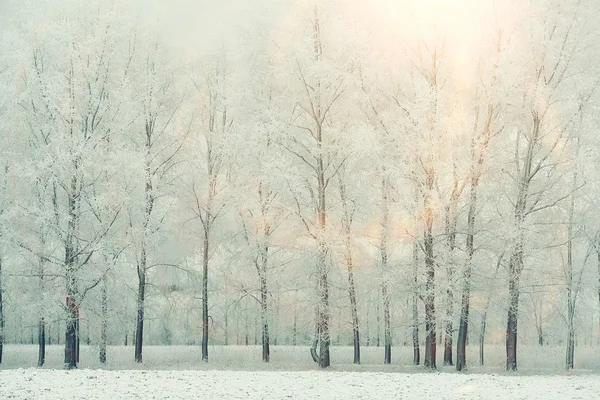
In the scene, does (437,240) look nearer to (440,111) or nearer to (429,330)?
(429,330)

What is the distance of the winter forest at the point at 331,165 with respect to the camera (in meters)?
21.7

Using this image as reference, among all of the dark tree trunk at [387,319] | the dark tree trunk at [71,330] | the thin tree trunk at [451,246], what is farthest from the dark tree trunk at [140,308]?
the thin tree trunk at [451,246]

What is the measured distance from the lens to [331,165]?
82.5 ft

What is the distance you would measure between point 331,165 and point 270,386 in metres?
11.8

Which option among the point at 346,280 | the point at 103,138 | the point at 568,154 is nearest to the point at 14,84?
the point at 103,138

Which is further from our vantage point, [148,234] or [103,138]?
[148,234]

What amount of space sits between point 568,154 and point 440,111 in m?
5.44

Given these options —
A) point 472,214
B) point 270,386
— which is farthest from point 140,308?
point 472,214

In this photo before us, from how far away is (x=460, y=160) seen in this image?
71.2ft

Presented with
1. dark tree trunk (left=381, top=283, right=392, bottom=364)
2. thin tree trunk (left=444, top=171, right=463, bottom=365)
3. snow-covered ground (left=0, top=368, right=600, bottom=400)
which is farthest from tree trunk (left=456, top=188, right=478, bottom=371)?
snow-covered ground (left=0, top=368, right=600, bottom=400)

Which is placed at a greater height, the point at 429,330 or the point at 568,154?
the point at 568,154

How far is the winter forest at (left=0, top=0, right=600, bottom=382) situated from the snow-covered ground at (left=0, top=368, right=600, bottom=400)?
17.5 feet

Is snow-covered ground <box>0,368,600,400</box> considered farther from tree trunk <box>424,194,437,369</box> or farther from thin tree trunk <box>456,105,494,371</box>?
thin tree trunk <box>456,105,494,371</box>

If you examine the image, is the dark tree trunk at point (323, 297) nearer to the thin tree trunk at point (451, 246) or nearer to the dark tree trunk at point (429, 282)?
the dark tree trunk at point (429, 282)
